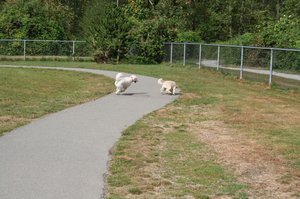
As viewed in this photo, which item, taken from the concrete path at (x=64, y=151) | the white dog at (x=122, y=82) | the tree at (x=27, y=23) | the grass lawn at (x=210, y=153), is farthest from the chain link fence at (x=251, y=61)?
the tree at (x=27, y=23)

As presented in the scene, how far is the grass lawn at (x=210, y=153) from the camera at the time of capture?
662 centimetres

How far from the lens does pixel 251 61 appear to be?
966 inches

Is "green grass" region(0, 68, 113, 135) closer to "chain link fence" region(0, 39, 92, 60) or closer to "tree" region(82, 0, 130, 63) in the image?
"tree" region(82, 0, 130, 63)

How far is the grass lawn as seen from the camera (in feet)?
→ 21.7

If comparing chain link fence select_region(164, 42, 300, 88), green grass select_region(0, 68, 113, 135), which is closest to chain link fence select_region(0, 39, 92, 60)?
chain link fence select_region(164, 42, 300, 88)

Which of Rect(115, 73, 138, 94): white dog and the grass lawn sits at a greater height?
Rect(115, 73, 138, 94): white dog

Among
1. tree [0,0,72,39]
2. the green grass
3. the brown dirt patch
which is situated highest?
tree [0,0,72,39]

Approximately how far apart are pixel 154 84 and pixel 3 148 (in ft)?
39.3

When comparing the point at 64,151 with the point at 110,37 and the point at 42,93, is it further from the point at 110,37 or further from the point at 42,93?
the point at 110,37

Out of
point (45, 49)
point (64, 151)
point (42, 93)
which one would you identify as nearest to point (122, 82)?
point (42, 93)

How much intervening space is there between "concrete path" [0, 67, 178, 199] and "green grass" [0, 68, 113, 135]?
23.5 inches

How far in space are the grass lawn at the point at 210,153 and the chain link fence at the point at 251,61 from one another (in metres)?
6.54

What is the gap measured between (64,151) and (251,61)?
1727cm

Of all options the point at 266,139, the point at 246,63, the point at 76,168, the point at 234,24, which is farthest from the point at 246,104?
the point at 234,24
